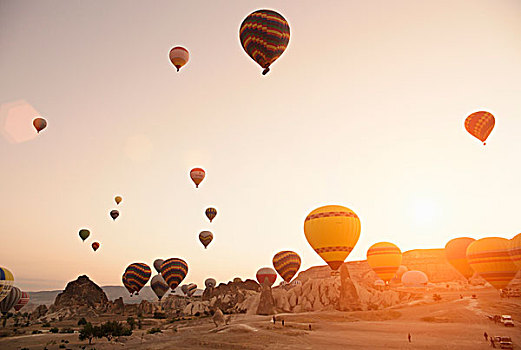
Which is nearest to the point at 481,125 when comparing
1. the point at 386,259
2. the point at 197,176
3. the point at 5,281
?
the point at 386,259

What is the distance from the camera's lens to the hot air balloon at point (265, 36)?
2985 centimetres

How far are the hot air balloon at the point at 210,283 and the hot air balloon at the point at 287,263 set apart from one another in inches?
2408

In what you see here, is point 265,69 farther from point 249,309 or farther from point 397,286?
point 397,286

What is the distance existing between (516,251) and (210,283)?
100 meters

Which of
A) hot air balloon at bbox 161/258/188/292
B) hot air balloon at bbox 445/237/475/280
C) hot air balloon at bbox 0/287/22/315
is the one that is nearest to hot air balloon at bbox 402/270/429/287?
hot air balloon at bbox 445/237/475/280

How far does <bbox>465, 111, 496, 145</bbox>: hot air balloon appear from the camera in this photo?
135 feet

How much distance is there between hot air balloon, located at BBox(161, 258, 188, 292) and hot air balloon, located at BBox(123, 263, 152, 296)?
3.92 metres

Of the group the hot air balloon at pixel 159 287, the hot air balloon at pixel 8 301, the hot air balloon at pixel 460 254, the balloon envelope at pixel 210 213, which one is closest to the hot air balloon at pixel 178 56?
the balloon envelope at pixel 210 213

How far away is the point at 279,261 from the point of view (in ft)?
209

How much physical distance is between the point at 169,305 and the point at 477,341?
102 meters

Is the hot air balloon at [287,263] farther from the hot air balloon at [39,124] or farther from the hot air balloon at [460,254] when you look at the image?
the hot air balloon at [39,124]

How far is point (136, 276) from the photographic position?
62.3m

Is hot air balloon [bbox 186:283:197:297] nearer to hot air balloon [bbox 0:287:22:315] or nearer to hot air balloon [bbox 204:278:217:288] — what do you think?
hot air balloon [bbox 204:278:217:288]

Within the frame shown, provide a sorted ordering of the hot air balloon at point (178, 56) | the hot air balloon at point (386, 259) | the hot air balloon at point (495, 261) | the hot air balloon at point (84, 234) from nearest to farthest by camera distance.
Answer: the hot air balloon at point (495, 261) → the hot air balloon at point (178, 56) → the hot air balloon at point (386, 259) → the hot air balloon at point (84, 234)
